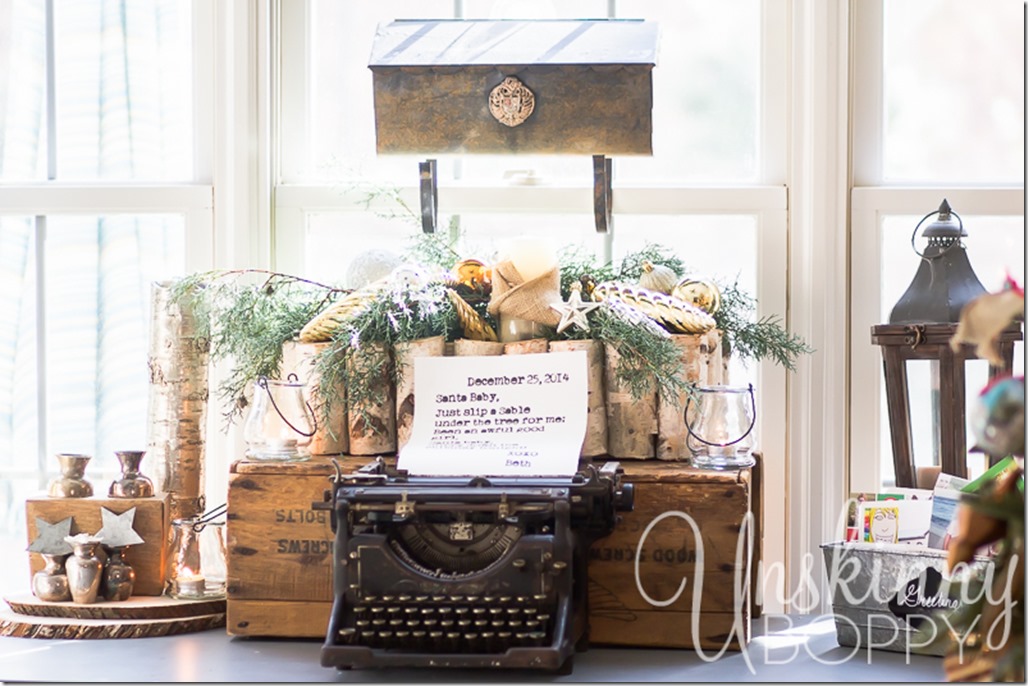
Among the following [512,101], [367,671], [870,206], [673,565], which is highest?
[512,101]

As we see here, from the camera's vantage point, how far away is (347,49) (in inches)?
91.2

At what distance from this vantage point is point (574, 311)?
6.03 feet

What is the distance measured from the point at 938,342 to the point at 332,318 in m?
0.95

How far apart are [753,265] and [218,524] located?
41.3 inches

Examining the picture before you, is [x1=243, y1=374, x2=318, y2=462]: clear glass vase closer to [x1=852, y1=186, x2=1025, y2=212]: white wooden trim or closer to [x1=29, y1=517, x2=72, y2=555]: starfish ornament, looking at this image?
[x1=29, y1=517, x2=72, y2=555]: starfish ornament

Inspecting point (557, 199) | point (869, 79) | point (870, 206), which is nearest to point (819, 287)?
point (870, 206)

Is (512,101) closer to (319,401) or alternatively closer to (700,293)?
(700,293)

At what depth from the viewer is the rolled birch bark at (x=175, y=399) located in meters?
2.01

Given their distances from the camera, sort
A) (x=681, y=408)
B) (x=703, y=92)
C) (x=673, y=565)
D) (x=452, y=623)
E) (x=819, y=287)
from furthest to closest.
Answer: (x=703, y=92) → (x=819, y=287) → (x=681, y=408) → (x=673, y=565) → (x=452, y=623)

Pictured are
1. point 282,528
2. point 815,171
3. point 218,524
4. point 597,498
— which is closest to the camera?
point 597,498

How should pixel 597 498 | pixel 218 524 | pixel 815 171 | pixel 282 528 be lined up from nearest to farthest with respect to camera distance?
pixel 597 498 → pixel 282 528 → pixel 218 524 → pixel 815 171

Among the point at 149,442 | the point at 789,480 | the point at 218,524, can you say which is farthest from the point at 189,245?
the point at 789,480

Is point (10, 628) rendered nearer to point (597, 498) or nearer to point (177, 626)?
point (177, 626)

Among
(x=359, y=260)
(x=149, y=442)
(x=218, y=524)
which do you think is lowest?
(x=218, y=524)
